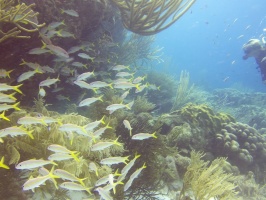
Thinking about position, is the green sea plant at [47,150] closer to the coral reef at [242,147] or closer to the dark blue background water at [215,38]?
the coral reef at [242,147]

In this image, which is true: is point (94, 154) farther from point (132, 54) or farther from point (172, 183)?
point (132, 54)

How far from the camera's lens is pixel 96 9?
696 centimetres

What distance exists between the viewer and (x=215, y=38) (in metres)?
87.6

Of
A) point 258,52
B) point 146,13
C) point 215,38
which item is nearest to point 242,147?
point 146,13

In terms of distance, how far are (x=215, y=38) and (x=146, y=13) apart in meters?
87.2

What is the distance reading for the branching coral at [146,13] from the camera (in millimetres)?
7172

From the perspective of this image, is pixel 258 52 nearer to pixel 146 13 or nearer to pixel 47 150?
pixel 146 13

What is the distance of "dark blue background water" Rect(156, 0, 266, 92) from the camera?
103375mm

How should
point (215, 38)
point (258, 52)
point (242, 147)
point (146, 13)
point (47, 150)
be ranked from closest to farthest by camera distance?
point (47, 150) → point (242, 147) → point (146, 13) → point (258, 52) → point (215, 38)

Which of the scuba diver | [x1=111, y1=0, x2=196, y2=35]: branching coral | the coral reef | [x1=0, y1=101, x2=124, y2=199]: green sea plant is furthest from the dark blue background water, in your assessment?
[x1=0, y1=101, x2=124, y2=199]: green sea plant

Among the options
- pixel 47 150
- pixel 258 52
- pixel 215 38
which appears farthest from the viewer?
pixel 215 38

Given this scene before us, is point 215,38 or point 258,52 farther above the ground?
point 215,38

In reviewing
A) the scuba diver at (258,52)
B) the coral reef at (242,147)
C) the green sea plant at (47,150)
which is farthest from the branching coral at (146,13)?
the scuba diver at (258,52)

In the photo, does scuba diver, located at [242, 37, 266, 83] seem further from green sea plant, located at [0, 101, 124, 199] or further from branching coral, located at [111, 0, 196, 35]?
green sea plant, located at [0, 101, 124, 199]
